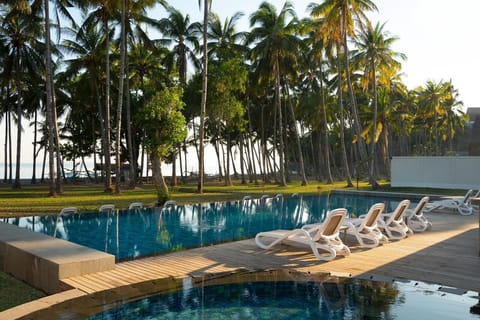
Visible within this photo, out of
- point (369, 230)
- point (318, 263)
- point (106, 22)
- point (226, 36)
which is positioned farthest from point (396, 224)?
point (226, 36)

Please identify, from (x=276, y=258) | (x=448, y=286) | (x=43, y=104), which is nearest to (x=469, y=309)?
(x=448, y=286)

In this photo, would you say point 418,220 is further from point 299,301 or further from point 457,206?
point 299,301

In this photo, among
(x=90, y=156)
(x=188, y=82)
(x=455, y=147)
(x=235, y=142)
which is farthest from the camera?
(x=455, y=147)

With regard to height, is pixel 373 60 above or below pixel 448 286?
above

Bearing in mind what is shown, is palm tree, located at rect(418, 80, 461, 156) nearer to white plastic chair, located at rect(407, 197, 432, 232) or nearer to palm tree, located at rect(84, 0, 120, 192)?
palm tree, located at rect(84, 0, 120, 192)

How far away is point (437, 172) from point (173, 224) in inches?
786

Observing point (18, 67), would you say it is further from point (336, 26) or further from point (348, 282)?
point (348, 282)

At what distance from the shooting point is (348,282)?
6.01 m

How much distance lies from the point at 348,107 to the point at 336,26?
1924cm

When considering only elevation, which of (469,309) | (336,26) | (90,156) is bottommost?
(469,309)

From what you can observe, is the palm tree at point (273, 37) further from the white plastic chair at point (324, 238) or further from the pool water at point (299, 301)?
the pool water at point (299, 301)

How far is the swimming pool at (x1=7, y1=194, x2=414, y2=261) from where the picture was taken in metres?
9.86

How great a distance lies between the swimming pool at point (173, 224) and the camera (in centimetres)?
986

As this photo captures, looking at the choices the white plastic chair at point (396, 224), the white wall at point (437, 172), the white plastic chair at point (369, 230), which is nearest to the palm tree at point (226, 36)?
the white wall at point (437, 172)
